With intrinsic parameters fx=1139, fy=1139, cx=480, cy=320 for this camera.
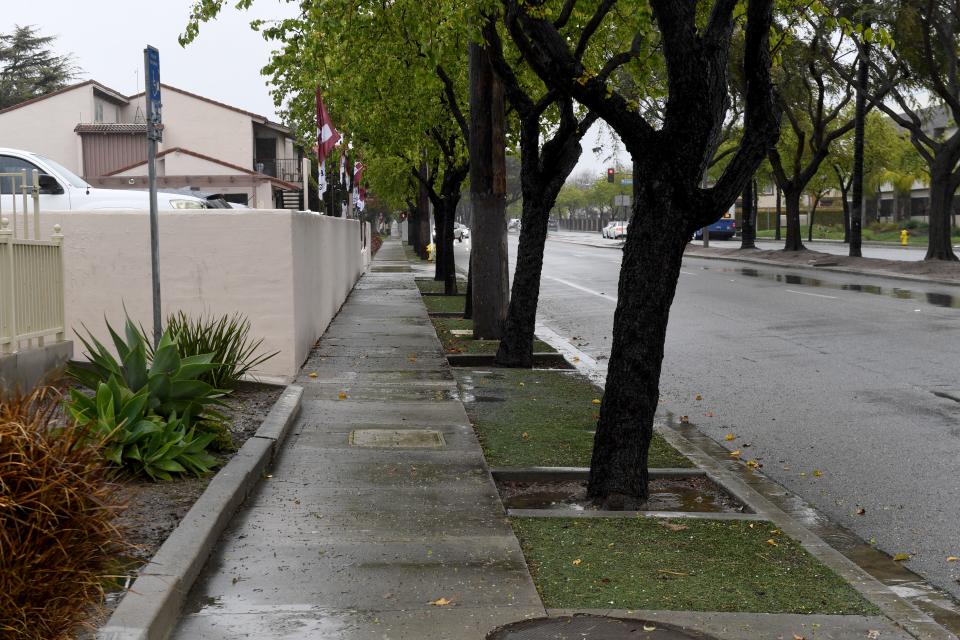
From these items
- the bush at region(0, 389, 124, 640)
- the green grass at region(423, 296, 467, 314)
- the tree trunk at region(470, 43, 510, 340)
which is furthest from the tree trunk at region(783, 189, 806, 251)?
the bush at region(0, 389, 124, 640)

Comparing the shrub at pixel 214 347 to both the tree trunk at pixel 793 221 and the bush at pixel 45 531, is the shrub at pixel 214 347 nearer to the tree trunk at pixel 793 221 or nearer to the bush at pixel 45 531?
the bush at pixel 45 531

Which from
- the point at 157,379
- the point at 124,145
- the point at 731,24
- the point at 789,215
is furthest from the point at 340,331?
the point at 124,145

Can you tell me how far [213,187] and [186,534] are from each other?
41.6 metres

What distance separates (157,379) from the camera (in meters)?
7.65

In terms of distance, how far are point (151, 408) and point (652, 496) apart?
11.4ft

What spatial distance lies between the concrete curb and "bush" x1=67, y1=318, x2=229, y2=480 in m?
0.30

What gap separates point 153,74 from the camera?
8.95 metres

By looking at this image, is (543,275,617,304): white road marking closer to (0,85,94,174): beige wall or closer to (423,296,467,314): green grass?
(423,296,467,314): green grass

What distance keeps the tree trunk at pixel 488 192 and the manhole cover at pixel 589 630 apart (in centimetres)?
1139

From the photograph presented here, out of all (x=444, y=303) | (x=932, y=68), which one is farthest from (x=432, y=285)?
(x=932, y=68)

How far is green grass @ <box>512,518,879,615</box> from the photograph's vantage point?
5379 millimetres

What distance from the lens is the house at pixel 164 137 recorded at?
4688cm

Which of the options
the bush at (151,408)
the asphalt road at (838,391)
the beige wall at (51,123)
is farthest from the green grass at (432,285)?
the beige wall at (51,123)

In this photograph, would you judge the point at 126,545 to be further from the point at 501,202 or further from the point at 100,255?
the point at 501,202
